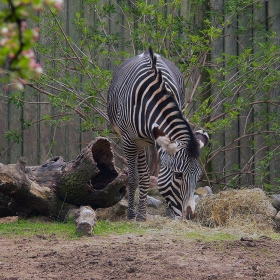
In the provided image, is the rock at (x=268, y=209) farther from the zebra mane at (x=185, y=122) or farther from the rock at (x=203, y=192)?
the zebra mane at (x=185, y=122)

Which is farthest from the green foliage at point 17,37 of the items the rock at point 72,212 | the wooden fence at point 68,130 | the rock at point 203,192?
the wooden fence at point 68,130

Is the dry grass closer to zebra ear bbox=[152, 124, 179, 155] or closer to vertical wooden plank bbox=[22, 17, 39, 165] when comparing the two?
zebra ear bbox=[152, 124, 179, 155]

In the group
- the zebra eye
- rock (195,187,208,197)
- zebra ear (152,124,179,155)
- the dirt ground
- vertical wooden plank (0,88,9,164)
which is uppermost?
vertical wooden plank (0,88,9,164)

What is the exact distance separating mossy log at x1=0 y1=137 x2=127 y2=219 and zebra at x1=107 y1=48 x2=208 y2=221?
0.56m

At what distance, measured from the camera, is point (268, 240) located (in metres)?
4.71

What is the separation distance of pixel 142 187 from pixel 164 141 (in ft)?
4.29

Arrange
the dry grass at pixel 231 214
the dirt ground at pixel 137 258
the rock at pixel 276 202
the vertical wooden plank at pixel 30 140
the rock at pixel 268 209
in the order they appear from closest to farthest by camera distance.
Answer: the dirt ground at pixel 137 258, the dry grass at pixel 231 214, the rock at pixel 268 209, the rock at pixel 276 202, the vertical wooden plank at pixel 30 140

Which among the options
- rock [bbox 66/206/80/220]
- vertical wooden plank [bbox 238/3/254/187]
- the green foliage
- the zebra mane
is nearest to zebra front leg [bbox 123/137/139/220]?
the zebra mane

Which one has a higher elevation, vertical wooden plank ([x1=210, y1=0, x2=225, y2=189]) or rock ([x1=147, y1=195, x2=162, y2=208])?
vertical wooden plank ([x1=210, y1=0, x2=225, y2=189])

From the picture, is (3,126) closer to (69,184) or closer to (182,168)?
(69,184)

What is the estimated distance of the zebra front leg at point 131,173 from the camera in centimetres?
677

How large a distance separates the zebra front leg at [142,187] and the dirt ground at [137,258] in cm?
203

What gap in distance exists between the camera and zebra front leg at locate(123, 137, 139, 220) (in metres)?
6.77

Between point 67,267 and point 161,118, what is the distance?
2.73 metres
